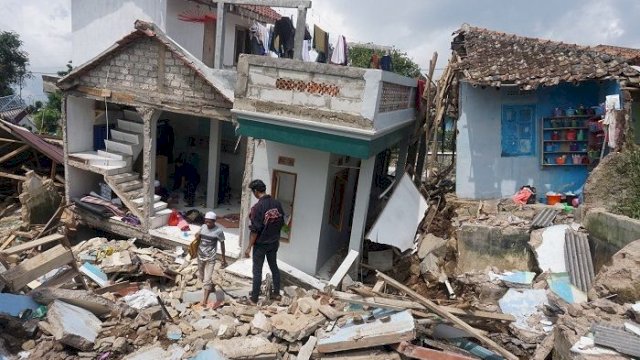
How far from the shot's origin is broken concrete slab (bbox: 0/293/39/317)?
6.62m

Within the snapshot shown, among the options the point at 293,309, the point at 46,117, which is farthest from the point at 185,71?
the point at 46,117

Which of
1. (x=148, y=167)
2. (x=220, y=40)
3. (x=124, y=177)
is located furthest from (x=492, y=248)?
(x=124, y=177)

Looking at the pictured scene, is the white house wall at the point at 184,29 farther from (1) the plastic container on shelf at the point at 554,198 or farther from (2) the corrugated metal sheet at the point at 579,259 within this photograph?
(2) the corrugated metal sheet at the point at 579,259

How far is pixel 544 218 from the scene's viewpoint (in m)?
9.41

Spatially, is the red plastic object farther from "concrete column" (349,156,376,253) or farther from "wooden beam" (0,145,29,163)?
"wooden beam" (0,145,29,163)

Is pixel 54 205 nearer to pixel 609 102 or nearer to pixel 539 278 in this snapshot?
pixel 539 278

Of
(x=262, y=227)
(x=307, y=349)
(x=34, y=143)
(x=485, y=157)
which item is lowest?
(x=307, y=349)

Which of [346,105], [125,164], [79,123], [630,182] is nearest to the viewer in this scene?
[346,105]

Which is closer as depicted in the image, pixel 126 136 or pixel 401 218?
pixel 401 218

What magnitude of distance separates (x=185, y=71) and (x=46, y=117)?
886 inches

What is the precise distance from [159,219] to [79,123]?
3.90 m

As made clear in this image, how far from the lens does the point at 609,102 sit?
9656 millimetres

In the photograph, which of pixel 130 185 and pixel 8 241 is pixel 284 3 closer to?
pixel 130 185

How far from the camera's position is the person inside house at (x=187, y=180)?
1388 centimetres
